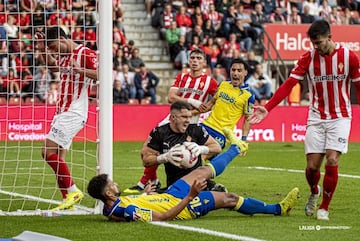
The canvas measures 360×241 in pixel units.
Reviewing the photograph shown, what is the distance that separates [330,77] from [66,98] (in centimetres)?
329

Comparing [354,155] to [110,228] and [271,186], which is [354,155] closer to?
[271,186]

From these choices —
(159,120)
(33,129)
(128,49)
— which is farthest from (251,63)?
(33,129)

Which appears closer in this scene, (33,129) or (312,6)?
(33,129)

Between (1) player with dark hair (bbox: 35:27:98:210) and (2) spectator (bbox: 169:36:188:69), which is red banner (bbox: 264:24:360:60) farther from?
(1) player with dark hair (bbox: 35:27:98:210)

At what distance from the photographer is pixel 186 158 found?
35.6 feet

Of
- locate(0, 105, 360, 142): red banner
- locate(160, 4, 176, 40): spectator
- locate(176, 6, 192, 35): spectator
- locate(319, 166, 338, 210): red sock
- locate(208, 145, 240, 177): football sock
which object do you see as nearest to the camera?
locate(208, 145, 240, 177): football sock

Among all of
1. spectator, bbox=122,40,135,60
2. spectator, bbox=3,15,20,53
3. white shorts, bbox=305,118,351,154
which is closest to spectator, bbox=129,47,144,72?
spectator, bbox=122,40,135,60

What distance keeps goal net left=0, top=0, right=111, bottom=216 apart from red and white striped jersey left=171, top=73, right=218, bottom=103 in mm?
1352

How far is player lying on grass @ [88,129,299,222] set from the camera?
408 inches

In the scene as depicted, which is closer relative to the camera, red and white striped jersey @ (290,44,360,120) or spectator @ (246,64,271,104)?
red and white striped jersey @ (290,44,360,120)

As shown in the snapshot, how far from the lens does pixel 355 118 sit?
2734 cm

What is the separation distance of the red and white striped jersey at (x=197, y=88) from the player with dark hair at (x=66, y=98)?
2430mm

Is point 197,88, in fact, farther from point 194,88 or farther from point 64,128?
point 64,128

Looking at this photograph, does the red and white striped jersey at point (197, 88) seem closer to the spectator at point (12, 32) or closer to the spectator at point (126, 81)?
the spectator at point (12, 32)
